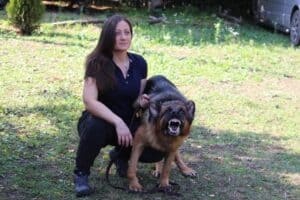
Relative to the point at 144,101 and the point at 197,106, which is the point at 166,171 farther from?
the point at 197,106

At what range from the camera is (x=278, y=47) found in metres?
11.5

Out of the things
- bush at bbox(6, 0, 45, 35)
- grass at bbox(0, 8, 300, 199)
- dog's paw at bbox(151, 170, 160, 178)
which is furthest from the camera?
bush at bbox(6, 0, 45, 35)

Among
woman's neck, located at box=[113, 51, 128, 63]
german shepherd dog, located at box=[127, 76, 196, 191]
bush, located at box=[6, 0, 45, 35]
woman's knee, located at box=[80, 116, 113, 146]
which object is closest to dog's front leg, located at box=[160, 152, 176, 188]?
german shepherd dog, located at box=[127, 76, 196, 191]

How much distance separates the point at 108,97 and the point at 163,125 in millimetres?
534

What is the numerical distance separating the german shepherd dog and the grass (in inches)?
9.8

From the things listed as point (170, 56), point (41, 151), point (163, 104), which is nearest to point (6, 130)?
point (41, 151)

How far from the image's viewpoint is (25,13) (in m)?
11.4

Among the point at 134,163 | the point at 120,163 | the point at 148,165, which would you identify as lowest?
the point at 148,165

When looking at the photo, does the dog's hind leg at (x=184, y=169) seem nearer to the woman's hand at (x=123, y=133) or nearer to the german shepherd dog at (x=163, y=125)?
the german shepherd dog at (x=163, y=125)

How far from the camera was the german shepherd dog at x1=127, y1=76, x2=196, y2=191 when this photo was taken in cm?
421

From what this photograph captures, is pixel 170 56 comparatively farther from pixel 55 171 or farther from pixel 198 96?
pixel 55 171

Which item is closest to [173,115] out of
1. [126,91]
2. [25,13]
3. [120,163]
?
[126,91]

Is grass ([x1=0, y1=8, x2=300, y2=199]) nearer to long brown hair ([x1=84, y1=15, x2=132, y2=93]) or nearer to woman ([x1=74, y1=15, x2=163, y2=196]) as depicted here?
woman ([x1=74, y1=15, x2=163, y2=196])

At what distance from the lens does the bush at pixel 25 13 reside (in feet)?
37.3
